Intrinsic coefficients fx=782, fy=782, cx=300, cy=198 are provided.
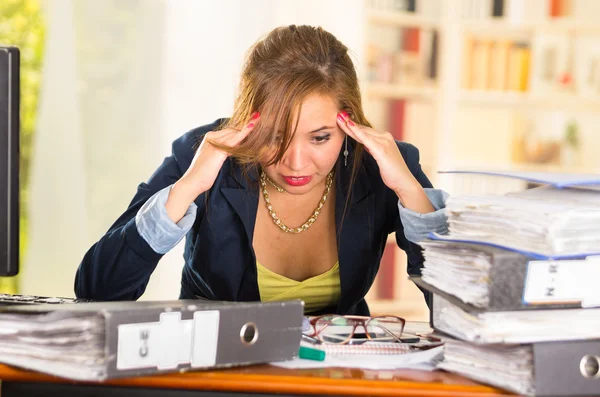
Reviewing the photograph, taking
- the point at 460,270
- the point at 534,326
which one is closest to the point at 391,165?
the point at 460,270

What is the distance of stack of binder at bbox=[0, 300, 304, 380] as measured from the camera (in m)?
0.93

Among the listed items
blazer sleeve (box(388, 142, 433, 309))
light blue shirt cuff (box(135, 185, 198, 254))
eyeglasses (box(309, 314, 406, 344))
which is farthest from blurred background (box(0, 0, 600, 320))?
eyeglasses (box(309, 314, 406, 344))

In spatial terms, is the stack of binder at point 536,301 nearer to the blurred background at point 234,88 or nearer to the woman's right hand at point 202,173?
the woman's right hand at point 202,173

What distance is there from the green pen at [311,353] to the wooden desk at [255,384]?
0.05 meters

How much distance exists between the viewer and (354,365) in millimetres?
1057

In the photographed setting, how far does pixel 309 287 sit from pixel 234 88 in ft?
4.86

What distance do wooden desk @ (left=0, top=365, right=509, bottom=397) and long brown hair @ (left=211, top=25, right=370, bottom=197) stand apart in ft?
2.05

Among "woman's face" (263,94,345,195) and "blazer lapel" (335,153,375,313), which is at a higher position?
"woman's face" (263,94,345,195)

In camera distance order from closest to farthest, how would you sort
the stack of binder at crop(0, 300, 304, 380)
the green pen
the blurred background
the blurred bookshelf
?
the stack of binder at crop(0, 300, 304, 380), the green pen, the blurred background, the blurred bookshelf

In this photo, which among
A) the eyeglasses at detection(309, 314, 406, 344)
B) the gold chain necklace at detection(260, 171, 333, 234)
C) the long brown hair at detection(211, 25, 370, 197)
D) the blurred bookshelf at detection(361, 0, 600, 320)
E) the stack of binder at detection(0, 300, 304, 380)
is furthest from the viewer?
the blurred bookshelf at detection(361, 0, 600, 320)

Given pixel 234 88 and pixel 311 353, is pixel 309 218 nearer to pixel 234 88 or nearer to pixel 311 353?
pixel 311 353

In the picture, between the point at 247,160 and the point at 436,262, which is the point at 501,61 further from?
the point at 436,262

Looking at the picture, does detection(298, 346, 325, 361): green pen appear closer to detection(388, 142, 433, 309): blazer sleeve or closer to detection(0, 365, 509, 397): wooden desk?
detection(0, 365, 509, 397): wooden desk

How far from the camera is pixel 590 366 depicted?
3.24 ft
